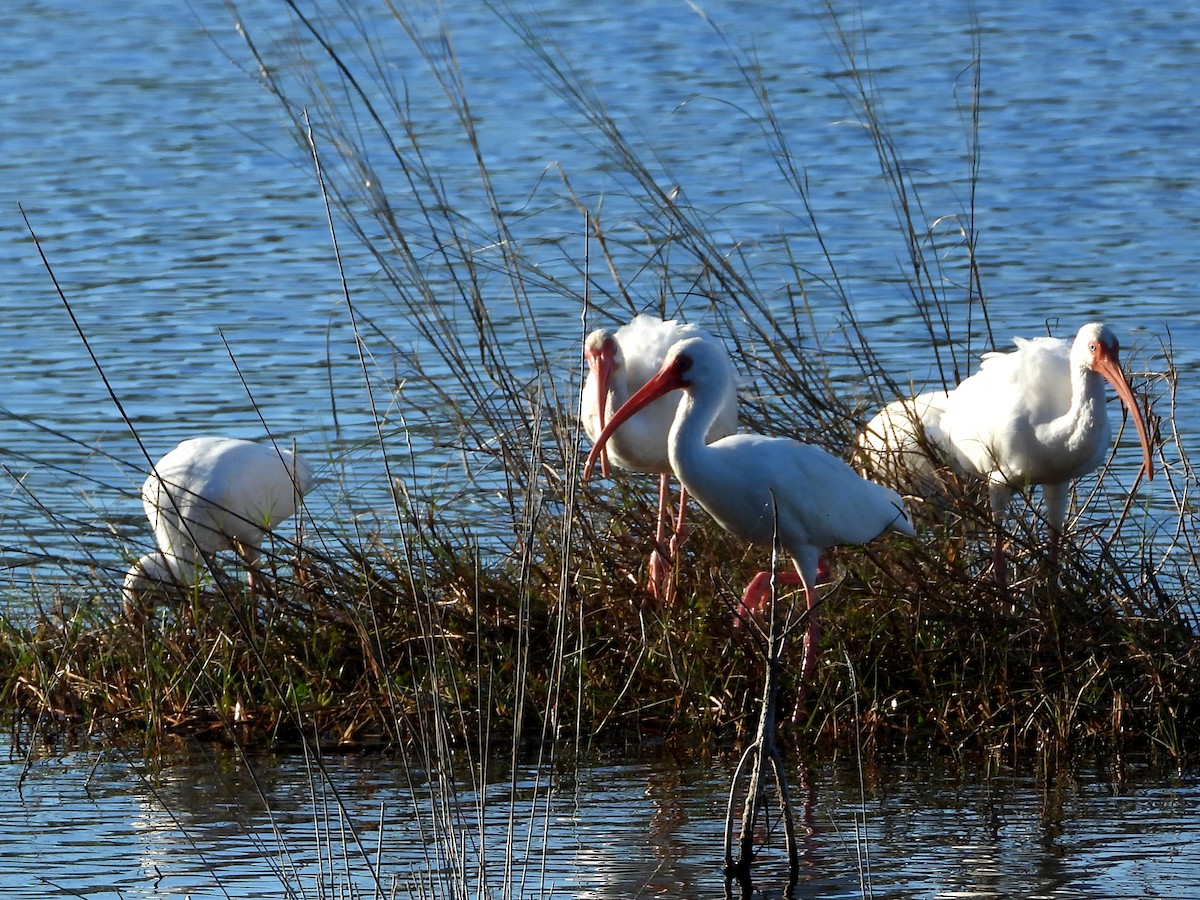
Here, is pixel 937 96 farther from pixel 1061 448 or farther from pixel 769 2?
pixel 1061 448

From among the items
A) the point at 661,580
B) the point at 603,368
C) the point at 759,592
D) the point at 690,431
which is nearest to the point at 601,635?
the point at 661,580

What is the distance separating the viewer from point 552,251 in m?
13.1

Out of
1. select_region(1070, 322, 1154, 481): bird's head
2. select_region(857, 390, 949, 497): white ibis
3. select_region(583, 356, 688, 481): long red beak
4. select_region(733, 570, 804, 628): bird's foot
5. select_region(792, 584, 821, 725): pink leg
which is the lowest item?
select_region(792, 584, 821, 725): pink leg

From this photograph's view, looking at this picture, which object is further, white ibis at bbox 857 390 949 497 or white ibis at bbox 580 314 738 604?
white ibis at bbox 580 314 738 604

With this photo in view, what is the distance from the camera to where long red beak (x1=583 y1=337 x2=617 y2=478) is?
7645 mm

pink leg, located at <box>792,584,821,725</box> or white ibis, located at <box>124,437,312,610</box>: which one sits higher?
white ibis, located at <box>124,437,312,610</box>

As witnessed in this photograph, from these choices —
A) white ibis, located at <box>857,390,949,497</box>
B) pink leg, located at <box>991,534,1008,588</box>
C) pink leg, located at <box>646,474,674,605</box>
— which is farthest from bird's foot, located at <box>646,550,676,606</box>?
pink leg, located at <box>991,534,1008,588</box>

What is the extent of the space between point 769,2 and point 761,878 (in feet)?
64.9

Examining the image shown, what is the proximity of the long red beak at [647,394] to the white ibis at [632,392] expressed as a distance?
14cm

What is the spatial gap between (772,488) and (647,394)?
756mm

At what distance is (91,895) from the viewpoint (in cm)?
502

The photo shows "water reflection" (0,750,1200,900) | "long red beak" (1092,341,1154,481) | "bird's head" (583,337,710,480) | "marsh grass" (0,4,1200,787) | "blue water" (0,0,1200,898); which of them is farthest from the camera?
"long red beak" (1092,341,1154,481)

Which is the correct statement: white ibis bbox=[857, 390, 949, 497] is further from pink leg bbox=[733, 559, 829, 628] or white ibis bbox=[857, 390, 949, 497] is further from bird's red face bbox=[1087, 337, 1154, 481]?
bird's red face bbox=[1087, 337, 1154, 481]

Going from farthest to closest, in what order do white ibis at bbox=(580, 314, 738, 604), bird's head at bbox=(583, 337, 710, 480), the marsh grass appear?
white ibis at bbox=(580, 314, 738, 604)
bird's head at bbox=(583, 337, 710, 480)
the marsh grass
